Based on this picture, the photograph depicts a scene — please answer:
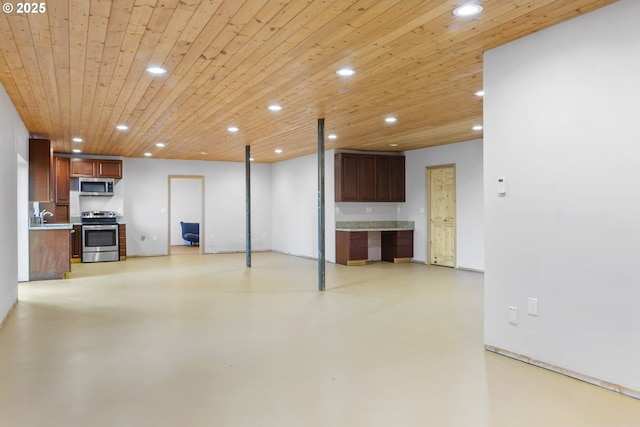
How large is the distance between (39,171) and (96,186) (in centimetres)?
338

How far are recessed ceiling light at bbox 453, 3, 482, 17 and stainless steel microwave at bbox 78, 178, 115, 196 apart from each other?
980 centimetres

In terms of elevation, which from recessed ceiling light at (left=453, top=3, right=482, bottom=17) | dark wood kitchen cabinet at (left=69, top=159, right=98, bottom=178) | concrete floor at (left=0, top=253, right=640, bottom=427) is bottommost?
concrete floor at (left=0, top=253, right=640, bottom=427)

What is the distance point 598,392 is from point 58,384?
→ 3.61m

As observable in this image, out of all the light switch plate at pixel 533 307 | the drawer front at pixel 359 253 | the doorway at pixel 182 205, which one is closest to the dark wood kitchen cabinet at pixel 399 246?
the drawer front at pixel 359 253

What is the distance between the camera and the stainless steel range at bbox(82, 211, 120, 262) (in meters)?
10.2

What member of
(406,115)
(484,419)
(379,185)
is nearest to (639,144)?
(484,419)

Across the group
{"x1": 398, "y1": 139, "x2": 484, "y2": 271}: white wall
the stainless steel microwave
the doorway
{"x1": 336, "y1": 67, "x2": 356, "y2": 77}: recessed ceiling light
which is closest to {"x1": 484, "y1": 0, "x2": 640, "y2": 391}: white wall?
{"x1": 336, "y1": 67, "x2": 356, "y2": 77}: recessed ceiling light

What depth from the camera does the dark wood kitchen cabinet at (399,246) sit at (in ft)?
31.7

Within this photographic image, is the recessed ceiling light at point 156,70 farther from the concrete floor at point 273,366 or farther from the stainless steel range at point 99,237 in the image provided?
the stainless steel range at point 99,237

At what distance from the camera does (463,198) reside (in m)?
8.60

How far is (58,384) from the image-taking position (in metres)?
3.09

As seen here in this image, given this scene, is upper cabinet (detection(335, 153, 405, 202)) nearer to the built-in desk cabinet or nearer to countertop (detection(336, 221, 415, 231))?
countertop (detection(336, 221, 415, 231))

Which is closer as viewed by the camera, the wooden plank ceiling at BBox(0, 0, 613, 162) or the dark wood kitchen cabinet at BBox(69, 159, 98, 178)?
the wooden plank ceiling at BBox(0, 0, 613, 162)

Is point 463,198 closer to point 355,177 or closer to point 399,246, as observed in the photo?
point 399,246
